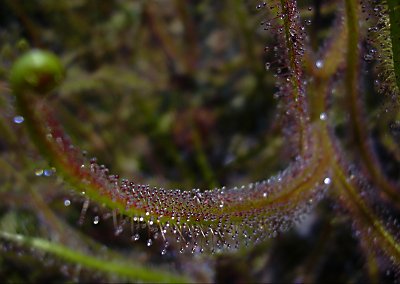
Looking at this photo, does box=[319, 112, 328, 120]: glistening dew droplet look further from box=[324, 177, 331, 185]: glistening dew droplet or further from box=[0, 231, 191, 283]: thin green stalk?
box=[0, 231, 191, 283]: thin green stalk

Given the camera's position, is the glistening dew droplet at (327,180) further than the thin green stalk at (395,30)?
Yes

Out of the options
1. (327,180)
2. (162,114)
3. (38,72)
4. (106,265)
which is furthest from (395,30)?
(162,114)

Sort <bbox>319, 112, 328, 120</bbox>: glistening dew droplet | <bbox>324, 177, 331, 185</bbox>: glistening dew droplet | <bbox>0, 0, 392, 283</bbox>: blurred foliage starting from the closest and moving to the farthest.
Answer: <bbox>324, 177, 331, 185</bbox>: glistening dew droplet, <bbox>319, 112, 328, 120</bbox>: glistening dew droplet, <bbox>0, 0, 392, 283</bbox>: blurred foliage

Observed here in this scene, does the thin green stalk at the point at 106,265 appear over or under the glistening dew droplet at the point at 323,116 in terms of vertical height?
under

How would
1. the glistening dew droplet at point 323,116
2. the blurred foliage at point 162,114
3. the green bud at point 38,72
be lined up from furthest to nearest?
the blurred foliage at point 162,114 < the glistening dew droplet at point 323,116 < the green bud at point 38,72

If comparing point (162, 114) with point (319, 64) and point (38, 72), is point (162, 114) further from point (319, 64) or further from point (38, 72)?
point (38, 72)

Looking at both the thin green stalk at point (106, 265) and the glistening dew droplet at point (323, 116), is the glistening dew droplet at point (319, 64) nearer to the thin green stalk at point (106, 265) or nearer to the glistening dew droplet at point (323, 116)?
the glistening dew droplet at point (323, 116)

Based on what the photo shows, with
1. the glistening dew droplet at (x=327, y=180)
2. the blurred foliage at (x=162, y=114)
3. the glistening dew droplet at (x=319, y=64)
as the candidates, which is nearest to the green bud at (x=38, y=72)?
the glistening dew droplet at (x=327, y=180)

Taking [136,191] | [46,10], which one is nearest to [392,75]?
[136,191]

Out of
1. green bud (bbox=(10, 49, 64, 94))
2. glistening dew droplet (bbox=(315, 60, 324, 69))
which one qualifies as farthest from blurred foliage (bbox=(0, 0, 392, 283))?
green bud (bbox=(10, 49, 64, 94))
